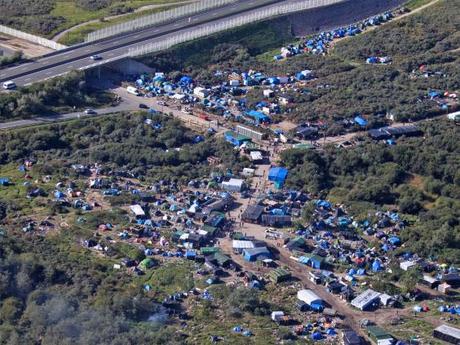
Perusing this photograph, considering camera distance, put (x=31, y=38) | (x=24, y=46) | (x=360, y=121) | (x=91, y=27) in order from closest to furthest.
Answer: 1. (x=360, y=121)
2. (x=24, y=46)
3. (x=31, y=38)
4. (x=91, y=27)

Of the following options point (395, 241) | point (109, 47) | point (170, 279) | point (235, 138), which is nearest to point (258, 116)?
point (235, 138)

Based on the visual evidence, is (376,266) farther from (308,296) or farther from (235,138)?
(235,138)

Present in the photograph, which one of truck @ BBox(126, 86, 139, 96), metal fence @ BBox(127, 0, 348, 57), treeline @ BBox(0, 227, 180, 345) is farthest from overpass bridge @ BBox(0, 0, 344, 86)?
treeline @ BBox(0, 227, 180, 345)

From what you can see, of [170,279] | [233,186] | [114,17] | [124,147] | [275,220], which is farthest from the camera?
[114,17]

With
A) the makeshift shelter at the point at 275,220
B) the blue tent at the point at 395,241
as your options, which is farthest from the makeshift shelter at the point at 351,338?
the makeshift shelter at the point at 275,220

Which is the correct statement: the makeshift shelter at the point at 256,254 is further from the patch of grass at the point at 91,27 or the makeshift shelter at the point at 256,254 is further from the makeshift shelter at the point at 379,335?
the patch of grass at the point at 91,27

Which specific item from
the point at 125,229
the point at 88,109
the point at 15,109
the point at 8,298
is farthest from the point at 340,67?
the point at 8,298

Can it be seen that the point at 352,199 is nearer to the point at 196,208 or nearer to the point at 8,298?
the point at 196,208
